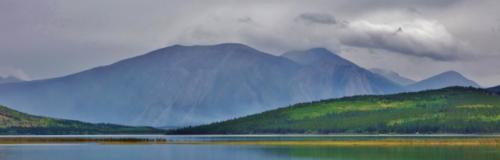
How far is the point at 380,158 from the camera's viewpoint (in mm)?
104688

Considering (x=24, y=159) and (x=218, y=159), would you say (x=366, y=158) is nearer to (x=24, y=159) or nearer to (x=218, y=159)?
Result: (x=218, y=159)

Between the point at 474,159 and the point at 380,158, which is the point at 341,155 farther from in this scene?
the point at 474,159

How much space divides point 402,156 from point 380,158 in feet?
18.4

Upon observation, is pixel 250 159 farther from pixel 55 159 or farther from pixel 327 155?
pixel 55 159

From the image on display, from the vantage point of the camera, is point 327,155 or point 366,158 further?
point 327,155

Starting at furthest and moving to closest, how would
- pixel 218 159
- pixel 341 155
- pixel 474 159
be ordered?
pixel 341 155, pixel 218 159, pixel 474 159

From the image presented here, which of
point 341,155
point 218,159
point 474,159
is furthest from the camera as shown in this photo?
point 341,155

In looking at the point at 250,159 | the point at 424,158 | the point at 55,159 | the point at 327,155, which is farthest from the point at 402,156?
the point at 55,159

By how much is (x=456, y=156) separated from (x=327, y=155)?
19.5m

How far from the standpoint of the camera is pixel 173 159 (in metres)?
106

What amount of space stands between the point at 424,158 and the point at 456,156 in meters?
5.92

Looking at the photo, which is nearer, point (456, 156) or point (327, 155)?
point (456, 156)

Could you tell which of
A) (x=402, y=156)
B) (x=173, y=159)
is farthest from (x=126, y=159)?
(x=402, y=156)

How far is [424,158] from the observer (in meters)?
104
